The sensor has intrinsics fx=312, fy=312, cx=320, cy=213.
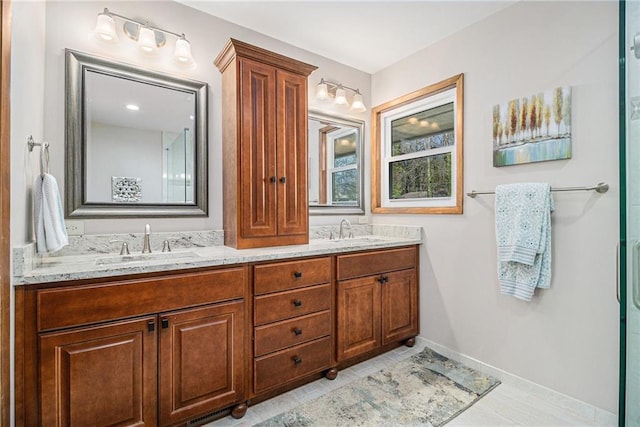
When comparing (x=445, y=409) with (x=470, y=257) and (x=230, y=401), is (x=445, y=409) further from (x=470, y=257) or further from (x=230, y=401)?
(x=230, y=401)

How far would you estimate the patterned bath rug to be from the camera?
1733mm

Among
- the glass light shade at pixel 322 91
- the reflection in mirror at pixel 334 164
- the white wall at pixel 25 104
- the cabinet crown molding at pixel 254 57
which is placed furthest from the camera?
the reflection in mirror at pixel 334 164

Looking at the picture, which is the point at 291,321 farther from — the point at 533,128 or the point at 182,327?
the point at 533,128

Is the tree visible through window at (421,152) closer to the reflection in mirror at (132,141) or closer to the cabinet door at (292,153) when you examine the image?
the cabinet door at (292,153)

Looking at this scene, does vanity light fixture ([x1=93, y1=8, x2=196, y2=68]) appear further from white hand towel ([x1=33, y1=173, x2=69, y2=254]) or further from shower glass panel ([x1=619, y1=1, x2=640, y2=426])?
shower glass panel ([x1=619, y1=1, x2=640, y2=426])

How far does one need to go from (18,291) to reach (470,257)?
8.49 feet

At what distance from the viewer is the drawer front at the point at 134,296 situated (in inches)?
50.6

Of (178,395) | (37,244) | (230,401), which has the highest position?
(37,244)

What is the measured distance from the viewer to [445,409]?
182 centimetres

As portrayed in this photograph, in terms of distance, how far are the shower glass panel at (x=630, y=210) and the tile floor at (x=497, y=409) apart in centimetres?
40

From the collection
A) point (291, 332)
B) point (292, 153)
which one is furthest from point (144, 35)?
point (291, 332)

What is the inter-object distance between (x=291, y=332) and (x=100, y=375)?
3.20 feet

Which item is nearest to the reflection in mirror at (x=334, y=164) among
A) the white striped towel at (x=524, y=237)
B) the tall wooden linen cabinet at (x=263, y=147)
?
the tall wooden linen cabinet at (x=263, y=147)

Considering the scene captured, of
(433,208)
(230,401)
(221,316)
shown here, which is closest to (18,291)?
(221,316)
